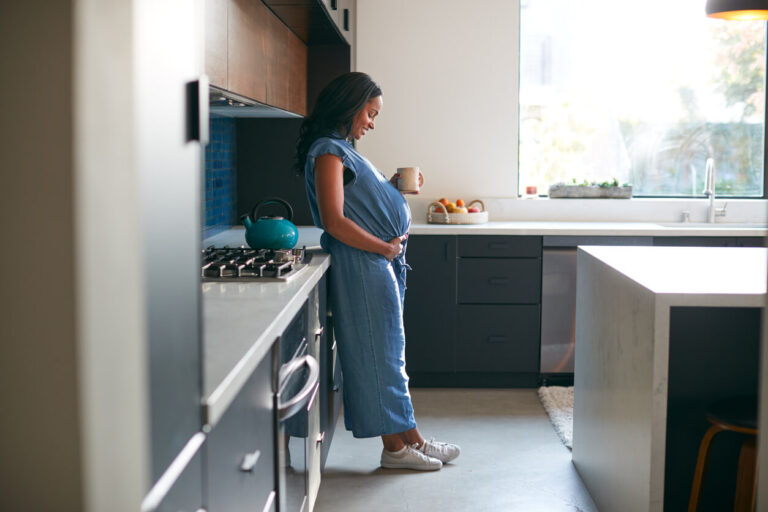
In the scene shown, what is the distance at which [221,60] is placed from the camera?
2.29 m

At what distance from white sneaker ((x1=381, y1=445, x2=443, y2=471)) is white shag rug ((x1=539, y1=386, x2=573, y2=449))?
651 mm

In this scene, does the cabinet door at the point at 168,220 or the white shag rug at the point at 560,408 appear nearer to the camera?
the cabinet door at the point at 168,220

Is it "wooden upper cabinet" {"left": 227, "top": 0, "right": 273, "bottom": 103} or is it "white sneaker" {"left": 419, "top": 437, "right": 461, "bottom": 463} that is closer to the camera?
"wooden upper cabinet" {"left": 227, "top": 0, "right": 273, "bottom": 103}

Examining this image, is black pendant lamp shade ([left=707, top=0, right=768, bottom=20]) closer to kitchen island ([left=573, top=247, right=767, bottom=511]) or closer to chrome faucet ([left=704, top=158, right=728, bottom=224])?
kitchen island ([left=573, top=247, right=767, bottom=511])

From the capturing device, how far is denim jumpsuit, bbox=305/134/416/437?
2922 millimetres

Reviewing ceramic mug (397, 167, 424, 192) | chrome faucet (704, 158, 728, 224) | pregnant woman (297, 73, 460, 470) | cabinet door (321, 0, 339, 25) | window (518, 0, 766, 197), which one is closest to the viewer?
pregnant woman (297, 73, 460, 470)

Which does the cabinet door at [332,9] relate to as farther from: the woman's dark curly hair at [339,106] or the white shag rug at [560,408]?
the white shag rug at [560,408]

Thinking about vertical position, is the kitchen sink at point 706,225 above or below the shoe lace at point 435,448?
above

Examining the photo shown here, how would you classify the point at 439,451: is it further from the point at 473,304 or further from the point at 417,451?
the point at 473,304

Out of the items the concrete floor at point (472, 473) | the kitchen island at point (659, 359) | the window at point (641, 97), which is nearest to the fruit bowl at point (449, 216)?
the window at point (641, 97)

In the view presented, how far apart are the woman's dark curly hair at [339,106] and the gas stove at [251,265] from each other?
438mm

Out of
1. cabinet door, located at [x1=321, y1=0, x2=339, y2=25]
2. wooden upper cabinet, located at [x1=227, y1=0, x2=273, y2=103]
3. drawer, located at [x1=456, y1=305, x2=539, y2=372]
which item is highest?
cabinet door, located at [x1=321, y1=0, x2=339, y2=25]

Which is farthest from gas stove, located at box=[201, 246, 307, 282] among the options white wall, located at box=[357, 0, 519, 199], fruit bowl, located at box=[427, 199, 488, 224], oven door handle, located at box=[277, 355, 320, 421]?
white wall, located at box=[357, 0, 519, 199]

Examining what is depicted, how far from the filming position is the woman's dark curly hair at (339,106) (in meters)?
2.91
